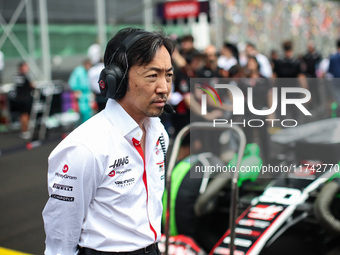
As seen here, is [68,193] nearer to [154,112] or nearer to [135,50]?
[154,112]

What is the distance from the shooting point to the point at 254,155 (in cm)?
439

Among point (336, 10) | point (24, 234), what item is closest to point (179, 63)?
point (24, 234)

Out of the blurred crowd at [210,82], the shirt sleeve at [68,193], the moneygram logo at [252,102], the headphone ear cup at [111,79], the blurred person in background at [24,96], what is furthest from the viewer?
the blurred person in background at [24,96]

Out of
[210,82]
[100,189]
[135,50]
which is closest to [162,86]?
[135,50]

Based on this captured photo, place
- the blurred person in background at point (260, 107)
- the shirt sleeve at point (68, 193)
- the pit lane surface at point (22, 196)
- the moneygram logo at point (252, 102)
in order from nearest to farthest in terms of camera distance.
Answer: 1. the shirt sleeve at point (68, 193)
2. the moneygram logo at point (252, 102)
3. the blurred person in background at point (260, 107)
4. the pit lane surface at point (22, 196)

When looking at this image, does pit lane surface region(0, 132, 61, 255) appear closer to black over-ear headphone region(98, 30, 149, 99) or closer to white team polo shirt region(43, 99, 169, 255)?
white team polo shirt region(43, 99, 169, 255)

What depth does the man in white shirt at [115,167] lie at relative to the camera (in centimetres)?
171

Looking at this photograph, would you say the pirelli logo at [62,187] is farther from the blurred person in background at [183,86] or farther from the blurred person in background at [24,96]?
the blurred person in background at [24,96]

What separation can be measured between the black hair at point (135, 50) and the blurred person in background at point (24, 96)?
10106 mm

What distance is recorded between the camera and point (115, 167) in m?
1.74

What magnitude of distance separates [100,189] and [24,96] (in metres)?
10.4

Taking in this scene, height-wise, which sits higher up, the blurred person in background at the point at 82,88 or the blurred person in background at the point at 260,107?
the blurred person in background at the point at 260,107

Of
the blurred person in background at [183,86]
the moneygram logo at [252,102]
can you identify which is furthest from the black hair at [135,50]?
the blurred person in background at [183,86]

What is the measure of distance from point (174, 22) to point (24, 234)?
32.6ft
